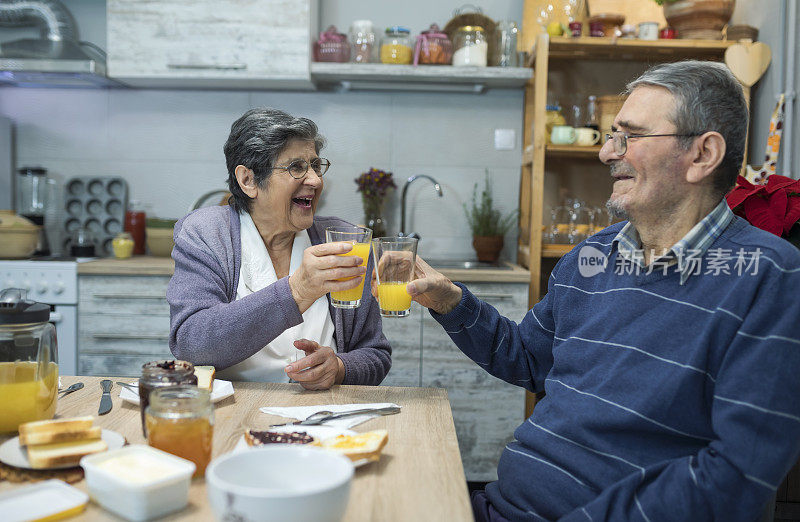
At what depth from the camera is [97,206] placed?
368 centimetres

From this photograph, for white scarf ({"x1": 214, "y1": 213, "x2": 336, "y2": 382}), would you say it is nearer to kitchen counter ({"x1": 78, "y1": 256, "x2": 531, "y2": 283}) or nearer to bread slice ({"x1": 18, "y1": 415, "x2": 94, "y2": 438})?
bread slice ({"x1": 18, "y1": 415, "x2": 94, "y2": 438})

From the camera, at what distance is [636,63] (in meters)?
3.48

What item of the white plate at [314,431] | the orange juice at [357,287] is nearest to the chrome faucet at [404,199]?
the orange juice at [357,287]

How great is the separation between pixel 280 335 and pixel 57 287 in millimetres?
1781

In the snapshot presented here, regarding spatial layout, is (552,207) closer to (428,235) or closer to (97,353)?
(428,235)

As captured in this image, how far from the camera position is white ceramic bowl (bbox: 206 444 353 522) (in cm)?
73

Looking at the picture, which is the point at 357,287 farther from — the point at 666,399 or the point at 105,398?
the point at 666,399

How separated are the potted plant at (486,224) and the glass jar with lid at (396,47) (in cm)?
77

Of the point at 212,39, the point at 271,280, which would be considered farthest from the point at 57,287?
the point at 271,280

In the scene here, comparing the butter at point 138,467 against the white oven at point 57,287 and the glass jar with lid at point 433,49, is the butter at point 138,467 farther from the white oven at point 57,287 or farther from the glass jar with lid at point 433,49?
the glass jar with lid at point 433,49

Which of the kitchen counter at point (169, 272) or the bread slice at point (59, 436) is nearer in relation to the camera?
the bread slice at point (59, 436)

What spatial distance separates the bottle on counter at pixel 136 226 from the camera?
3.58 m

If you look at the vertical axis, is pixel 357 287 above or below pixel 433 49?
below

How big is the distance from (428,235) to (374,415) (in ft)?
8.03
